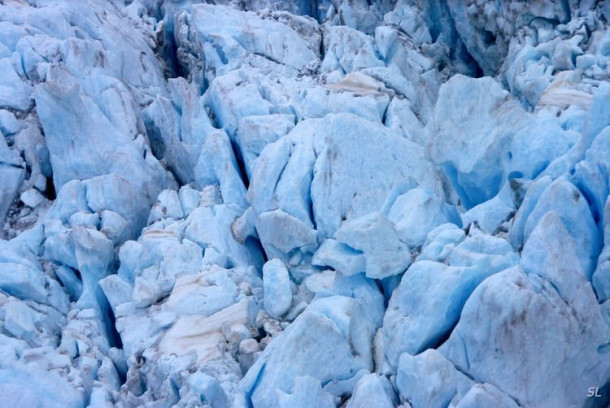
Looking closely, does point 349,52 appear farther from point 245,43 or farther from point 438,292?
point 438,292

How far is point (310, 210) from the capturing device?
22.6 feet

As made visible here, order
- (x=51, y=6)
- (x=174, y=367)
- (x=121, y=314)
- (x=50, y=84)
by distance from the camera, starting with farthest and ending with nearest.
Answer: (x=51, y=6), (x=50, y=84), (x=121, y=314), (x=174, y=367)

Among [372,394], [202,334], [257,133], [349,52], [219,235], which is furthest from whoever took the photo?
[349,52]

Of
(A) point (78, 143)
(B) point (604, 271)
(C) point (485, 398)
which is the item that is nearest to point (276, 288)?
(C) point (485, 398)

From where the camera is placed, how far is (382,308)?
593 centimetres

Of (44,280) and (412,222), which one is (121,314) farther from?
(412,222)

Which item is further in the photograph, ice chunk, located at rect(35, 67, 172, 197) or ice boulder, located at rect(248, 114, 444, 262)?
ice chunk, located at rect(35, 67, 172, 197)

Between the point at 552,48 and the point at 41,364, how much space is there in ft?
23.3

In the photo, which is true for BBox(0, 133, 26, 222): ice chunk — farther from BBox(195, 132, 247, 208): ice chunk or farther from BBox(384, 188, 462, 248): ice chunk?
BBox(384, 188, 462, 248): ice chunk

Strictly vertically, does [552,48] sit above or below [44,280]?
above

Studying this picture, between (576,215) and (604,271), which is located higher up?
(576,215)

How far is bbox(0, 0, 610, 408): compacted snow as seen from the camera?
4.83m

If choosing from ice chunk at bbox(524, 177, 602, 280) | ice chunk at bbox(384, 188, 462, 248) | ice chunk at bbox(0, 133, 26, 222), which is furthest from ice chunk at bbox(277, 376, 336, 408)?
ice chunk at bbox(0, 133, 26, 222)

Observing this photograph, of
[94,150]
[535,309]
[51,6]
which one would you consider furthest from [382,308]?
[51,6]
